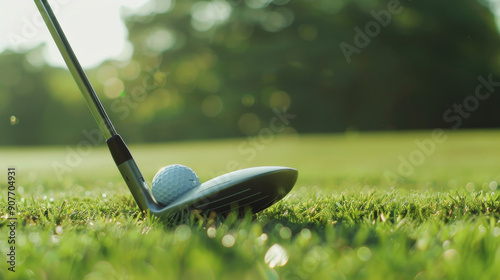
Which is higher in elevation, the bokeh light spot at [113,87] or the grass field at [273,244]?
the bokeh light spot at [113,87]

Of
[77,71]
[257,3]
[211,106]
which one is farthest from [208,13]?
[77,71]

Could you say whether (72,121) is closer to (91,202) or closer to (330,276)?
(91,202)

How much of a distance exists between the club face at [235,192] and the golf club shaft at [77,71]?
0.40 m

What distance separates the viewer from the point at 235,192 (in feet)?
5.59

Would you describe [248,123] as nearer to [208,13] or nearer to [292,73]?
[292,73]

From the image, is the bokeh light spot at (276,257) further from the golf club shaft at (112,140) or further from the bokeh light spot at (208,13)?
the bokeh light spot at (208,13)

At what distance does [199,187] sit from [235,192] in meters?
0.20

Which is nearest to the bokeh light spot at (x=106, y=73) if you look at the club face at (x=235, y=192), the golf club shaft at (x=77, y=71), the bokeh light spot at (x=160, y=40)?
the bokeh light spot at (x=160, y=40)

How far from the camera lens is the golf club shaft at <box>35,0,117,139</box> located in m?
1.84

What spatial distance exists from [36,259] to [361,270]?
0.80 m

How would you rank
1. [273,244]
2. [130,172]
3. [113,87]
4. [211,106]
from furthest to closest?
[211,106] < [113,87] < [130,172] < [273,244]

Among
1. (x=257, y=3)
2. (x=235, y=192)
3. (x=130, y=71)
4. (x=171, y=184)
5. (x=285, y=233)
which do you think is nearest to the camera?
(x=285, y=233)

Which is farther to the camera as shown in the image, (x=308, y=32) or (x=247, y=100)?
(x=308, y=32)

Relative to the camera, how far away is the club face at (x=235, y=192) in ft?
5.56
